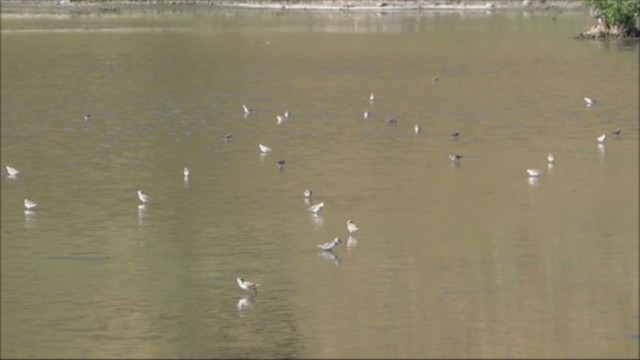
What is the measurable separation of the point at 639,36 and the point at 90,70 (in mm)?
23842

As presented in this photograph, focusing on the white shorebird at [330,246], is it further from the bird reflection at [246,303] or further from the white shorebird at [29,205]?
the white shorebird at [29,205]

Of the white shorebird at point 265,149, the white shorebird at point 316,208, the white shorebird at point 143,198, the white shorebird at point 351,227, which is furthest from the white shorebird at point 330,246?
the white shorebird at point 265,149

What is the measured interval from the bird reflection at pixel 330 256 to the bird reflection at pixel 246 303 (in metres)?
2.52

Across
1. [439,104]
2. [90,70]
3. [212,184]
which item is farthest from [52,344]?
[90,70]

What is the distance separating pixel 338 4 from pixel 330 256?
74274 millimetres

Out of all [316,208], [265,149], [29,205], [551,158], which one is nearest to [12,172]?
[29,205]

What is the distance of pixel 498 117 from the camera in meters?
43.1

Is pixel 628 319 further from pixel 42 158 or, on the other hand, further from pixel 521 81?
pixel 521 81

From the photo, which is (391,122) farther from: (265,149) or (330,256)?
(330,256)

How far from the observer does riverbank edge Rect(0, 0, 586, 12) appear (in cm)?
9412

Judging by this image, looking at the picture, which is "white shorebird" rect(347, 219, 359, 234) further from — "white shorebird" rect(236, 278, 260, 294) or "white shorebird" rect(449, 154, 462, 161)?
"white shorebird" rect(449, 154, 462, 161)

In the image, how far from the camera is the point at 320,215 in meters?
28.3

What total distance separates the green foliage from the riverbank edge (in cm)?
2434

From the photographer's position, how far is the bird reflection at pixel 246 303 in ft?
71.2
